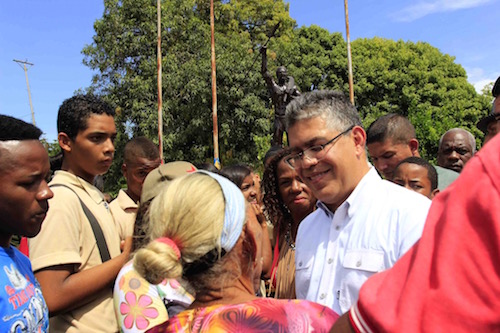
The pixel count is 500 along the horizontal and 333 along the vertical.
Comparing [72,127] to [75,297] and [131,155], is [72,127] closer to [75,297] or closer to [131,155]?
[75,297]

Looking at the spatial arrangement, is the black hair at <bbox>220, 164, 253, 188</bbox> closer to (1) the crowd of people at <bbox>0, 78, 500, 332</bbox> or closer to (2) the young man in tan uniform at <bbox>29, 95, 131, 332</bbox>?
(1) the crowd of people at <bbox>0, 78, 500, 332</bbox>

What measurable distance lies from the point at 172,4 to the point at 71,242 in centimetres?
2477

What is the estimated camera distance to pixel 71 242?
2.13m

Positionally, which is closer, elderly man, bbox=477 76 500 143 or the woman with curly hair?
elderly man, bbox=477 76 500 143

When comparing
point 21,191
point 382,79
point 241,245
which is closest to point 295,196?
point 241,245

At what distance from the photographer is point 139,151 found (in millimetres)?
4105

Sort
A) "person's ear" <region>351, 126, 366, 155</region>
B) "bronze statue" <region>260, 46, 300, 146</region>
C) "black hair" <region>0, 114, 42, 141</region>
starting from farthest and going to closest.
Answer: "bronze statue" <region>260, 46, 300, 146</region> < "person's ear" <region>351, 126, 366, 155</region> < "black hair" <region>0, 114, 42, 141</region>

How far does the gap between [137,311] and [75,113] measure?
54.7 inches

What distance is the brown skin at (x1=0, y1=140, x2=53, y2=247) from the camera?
182 centimetres

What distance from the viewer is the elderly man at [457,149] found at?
4.88 metres

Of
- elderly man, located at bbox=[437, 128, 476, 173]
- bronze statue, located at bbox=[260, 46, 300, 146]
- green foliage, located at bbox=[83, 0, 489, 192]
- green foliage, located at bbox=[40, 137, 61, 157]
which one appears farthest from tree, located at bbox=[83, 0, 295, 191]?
elderly man, located at bbox=[437, 128, 476, 173]

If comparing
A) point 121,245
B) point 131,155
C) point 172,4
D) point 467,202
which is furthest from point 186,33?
point 467,202

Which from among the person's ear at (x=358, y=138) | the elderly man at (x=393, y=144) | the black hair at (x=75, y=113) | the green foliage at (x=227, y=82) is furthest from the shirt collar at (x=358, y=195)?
the green foliage at (x=227, y=82)

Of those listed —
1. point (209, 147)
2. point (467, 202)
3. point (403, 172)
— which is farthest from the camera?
point (209, 147)
